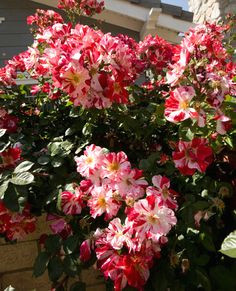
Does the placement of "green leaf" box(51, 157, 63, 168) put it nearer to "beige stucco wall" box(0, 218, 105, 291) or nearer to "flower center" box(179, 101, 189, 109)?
"beige stucco wall" box(0, 218, 105, 291)

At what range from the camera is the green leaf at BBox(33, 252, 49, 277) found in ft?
3.87

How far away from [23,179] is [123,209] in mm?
293

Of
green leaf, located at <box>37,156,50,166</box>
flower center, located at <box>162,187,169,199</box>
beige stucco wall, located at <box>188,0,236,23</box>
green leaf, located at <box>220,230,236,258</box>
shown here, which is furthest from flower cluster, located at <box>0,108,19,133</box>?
beige stucco wall, located at <box>188,0,236,23</box>

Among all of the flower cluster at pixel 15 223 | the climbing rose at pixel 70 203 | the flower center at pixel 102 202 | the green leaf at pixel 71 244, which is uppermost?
the flower center at pixel 102 202

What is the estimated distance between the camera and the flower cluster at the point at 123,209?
3.35 feet

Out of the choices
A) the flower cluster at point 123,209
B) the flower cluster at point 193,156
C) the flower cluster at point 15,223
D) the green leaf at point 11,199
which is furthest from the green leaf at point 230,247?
the flower cluster at point 15,223

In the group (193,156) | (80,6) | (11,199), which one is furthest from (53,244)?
(80,6)

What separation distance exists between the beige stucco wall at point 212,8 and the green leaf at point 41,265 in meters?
5.43

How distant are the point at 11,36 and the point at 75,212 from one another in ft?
14.4

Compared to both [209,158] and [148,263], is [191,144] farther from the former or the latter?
[148,263]

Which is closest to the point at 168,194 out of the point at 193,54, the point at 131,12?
the point at 193,54

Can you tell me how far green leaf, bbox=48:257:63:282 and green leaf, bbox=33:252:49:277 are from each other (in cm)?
1

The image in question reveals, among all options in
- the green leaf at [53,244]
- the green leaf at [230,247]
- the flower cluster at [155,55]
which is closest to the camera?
the green leaf at [230,247]

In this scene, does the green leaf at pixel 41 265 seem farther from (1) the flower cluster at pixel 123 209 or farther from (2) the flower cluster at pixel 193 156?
(2) the flower cluster at pixel 193 156
